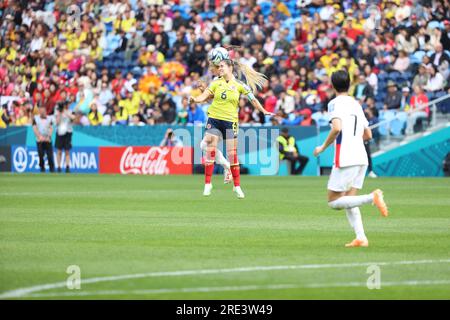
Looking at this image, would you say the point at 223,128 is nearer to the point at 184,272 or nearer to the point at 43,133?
the point at 184,272

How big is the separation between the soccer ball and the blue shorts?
130 centimetres

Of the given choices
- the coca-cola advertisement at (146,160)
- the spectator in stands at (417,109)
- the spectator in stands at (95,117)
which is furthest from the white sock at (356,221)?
the spectator in stands at (95,117)

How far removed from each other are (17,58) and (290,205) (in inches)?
1047

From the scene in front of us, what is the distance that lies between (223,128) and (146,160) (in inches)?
535

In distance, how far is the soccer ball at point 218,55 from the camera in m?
21.1

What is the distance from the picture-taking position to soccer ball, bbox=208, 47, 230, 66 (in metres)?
21.1

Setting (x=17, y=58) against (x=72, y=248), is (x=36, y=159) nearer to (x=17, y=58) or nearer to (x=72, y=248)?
(x=17, y=58)

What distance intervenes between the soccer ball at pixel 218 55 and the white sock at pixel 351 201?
32.3ft

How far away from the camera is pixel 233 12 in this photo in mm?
37906

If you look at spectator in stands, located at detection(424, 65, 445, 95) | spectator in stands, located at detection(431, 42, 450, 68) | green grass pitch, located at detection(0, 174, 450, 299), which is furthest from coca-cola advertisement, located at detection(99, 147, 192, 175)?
green grass pitch, located at detection(0, 174, 450, 299)

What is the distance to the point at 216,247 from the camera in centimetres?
1161

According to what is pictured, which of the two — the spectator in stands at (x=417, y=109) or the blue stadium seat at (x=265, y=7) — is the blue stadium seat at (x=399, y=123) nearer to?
the spectator in stands at (x=417, y=109)

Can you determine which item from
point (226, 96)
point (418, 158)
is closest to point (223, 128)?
point (226, 96)
